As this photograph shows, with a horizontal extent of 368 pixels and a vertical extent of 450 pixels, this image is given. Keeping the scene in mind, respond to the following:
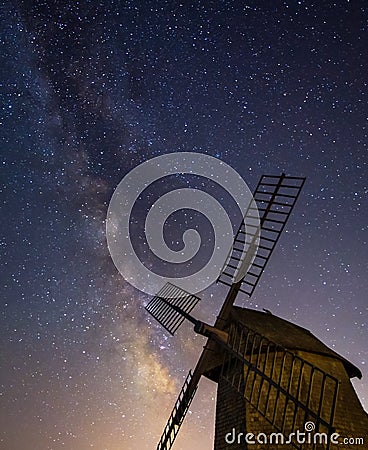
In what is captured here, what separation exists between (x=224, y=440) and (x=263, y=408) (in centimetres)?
147

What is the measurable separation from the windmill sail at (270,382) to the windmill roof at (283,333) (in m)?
0.73

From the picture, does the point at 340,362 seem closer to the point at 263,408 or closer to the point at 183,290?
the point at 263,408

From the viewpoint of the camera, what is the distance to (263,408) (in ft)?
37.6

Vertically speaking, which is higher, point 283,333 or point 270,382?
point 283,333

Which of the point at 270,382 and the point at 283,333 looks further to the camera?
the point at 283,333

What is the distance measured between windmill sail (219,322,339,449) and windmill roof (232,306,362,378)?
729 mm

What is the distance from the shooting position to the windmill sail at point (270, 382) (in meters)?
11.2

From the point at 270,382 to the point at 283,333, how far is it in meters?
3.55

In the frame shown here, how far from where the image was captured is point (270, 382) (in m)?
11.0

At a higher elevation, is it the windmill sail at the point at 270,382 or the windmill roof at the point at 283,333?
the windmill roof at the point at 283,333

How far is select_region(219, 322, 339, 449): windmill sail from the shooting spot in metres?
11.2

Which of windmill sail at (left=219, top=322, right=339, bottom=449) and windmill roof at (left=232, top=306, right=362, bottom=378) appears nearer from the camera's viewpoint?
windmill sail at (left=219, top=322, right=339, bottom=449)

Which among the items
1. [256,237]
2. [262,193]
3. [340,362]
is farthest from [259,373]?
[262,193]

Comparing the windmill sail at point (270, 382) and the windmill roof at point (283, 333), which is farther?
the windmill roof at point (283, 333)
